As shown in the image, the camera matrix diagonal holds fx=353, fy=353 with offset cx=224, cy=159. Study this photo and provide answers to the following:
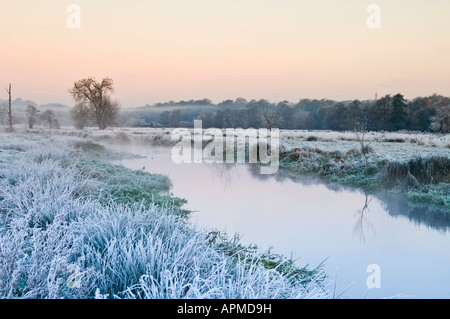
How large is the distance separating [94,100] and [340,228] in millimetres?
16902

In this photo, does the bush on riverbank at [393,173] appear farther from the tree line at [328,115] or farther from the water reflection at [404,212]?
the tree line at [328,115]

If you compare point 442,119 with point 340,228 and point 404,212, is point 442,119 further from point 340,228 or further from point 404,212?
point 340,228

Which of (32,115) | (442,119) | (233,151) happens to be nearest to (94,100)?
(32,115)

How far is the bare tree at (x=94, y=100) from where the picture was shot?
1944 cm

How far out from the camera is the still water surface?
434cm

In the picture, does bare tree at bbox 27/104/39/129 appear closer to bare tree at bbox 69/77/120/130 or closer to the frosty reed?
bare tree at bbox 69/77/120/130

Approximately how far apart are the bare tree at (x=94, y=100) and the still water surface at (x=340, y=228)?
10578 millimetres

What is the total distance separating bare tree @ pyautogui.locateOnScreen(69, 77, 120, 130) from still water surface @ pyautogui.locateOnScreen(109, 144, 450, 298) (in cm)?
1058

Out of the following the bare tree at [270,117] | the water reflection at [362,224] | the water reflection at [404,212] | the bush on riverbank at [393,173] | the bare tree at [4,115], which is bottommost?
the water reflection at [362,224]

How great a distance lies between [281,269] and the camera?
4.00 m

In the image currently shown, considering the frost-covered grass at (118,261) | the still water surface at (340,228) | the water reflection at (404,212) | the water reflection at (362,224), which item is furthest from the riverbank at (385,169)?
the frost-covered grass at (118,261)

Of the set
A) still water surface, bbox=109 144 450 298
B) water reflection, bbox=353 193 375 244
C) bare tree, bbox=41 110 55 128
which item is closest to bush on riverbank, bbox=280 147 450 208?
still water surface, bbox=109 144 450 298
